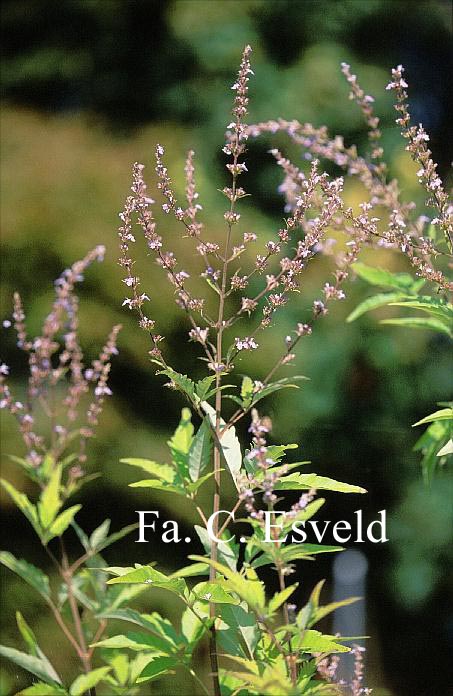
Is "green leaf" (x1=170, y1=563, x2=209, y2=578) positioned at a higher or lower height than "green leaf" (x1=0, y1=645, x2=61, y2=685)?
higher

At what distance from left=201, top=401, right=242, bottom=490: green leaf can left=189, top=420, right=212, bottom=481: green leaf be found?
0.01 metres

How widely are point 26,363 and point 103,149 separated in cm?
55

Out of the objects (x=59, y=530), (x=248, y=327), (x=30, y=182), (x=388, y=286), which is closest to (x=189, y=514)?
(x=248, y=327)

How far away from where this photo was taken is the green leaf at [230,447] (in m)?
0.80

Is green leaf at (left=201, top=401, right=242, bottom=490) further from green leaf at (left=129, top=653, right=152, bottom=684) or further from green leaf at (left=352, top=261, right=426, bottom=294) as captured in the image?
green leaf at (left=352, top=261, right=426, bottom=294)

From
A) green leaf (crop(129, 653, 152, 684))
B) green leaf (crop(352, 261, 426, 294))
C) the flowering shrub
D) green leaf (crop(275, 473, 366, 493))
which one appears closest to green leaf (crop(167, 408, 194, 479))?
the flowering shrub

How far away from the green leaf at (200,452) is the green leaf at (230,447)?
13 millimetres

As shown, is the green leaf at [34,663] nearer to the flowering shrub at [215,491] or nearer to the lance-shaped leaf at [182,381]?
the flowering shrub at [215,491]

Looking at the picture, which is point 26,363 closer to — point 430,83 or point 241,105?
point 241,105

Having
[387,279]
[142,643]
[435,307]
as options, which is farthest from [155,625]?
[387,279]

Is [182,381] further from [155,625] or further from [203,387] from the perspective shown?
[155,625]

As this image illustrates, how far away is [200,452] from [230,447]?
0.14 ft

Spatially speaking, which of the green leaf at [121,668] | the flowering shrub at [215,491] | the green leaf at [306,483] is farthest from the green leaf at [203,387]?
the green leaf at [121,668]

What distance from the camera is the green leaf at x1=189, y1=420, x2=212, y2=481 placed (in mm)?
791
